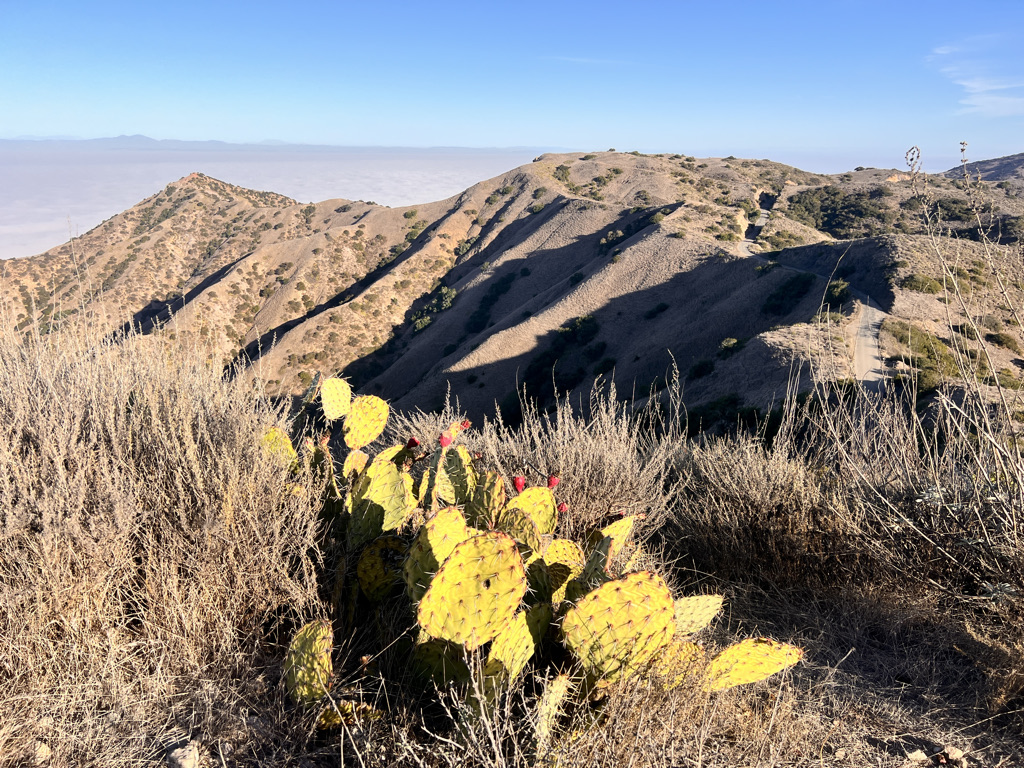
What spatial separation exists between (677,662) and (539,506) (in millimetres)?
1348

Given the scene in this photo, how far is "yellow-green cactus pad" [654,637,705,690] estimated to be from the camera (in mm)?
2463

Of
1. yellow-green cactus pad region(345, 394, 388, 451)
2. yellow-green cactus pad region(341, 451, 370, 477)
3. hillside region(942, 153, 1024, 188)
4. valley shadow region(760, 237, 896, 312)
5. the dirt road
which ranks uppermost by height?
hillside region(942, 153, 1024, 188)

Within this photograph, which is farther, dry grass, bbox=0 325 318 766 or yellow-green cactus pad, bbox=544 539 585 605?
yellow-green cactus pad, bbox=544 539 585 605

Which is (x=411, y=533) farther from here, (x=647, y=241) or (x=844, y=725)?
(x=647, y=241)

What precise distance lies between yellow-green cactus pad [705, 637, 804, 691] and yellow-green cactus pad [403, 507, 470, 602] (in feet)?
4.08

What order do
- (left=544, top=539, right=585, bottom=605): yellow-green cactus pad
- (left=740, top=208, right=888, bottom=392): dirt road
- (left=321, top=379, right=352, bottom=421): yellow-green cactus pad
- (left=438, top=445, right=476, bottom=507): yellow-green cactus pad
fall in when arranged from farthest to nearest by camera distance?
(left=740, top=208, right=888, bottom=392): dirt road < (left=321, top=379, right=352, bottom=421): yellow-green cactus pad < (left=438, top=445, right=476, bottom=507): yellow-green cactus pad < (left=544, top=539, right=585, bottom=605): yellow-green cactus pad

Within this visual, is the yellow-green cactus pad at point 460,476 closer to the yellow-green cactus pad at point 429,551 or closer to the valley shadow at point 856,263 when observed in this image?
the yellow-green cactus pad at point 429,551

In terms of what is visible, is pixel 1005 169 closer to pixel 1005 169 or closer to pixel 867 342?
pixel 1005 169

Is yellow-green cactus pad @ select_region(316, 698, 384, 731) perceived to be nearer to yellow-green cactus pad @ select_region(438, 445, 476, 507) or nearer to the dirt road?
yellow-green cactus pad @ select_region(438, 445, 476, 507)

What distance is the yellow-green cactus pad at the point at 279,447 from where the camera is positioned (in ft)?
11.7

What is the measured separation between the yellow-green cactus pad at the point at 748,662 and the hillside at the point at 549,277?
12128 mm

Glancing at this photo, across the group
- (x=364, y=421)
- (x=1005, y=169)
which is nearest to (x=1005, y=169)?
(x=1005, y=169)

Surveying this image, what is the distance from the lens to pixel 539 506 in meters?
3.70

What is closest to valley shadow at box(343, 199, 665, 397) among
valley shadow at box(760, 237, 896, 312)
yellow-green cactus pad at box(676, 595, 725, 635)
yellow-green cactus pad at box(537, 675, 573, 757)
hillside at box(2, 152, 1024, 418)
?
hillside at box(2, 152, 1024, 418)
